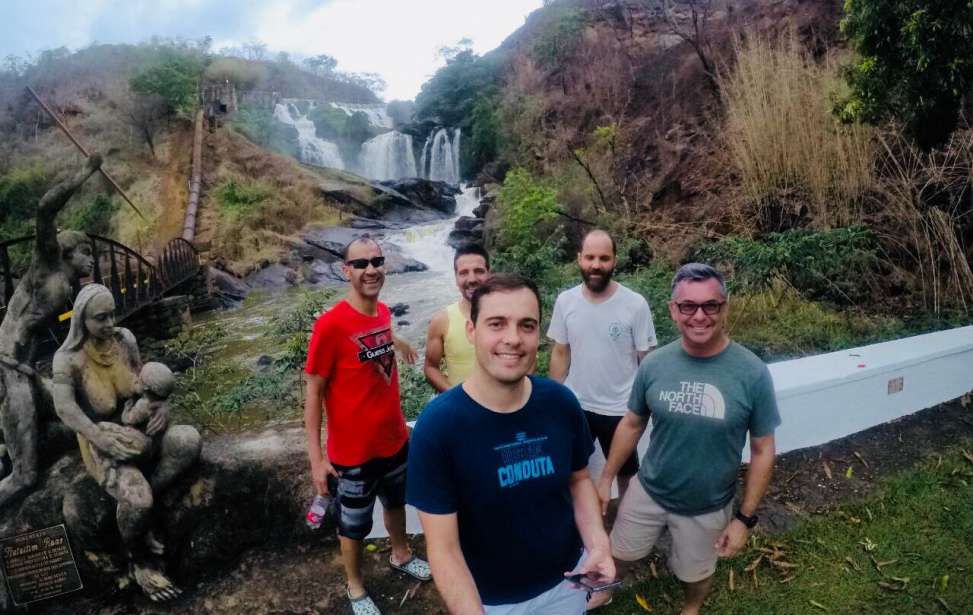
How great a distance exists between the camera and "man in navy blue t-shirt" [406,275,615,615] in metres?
1.17

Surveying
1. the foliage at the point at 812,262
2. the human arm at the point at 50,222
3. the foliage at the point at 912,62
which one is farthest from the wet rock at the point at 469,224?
the human arm at the point at 50,222

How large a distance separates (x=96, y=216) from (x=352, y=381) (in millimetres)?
19512

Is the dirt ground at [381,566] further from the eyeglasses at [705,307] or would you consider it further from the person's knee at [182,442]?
the eyeglasses at [705,307]

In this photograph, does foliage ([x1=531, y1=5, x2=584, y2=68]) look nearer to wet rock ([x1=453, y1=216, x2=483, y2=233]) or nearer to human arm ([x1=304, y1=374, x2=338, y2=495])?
wet rock ([x1=453, y1=216, x2=483, y2=233])

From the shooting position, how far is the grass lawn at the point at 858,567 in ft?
7.23

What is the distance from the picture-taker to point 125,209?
707 inches

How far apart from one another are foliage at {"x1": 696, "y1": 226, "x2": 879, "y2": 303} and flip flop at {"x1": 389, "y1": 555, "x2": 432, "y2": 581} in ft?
11.5

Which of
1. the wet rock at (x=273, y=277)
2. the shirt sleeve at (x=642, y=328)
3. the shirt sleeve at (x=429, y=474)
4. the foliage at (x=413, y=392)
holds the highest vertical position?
the shirt sleeve at (x=429, y=474)

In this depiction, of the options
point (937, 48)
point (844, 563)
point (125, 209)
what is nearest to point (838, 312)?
point (937, 48)

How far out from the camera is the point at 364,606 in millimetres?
2215

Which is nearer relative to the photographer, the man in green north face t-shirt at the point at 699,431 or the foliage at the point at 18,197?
the man in green north face t-shirt at the point at 699,431

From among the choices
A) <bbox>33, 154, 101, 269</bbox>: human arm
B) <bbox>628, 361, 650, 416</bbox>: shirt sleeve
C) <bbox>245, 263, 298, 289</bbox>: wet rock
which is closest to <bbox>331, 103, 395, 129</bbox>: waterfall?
<bbox>245, 263, 298, 289</bbox>: wet rock

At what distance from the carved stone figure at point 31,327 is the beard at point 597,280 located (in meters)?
2.35

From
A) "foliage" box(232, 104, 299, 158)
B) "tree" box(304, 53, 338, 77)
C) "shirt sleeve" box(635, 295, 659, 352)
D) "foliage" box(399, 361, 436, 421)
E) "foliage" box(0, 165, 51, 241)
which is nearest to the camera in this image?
"shirt sleeve" box(635, 295, 659, 352)
